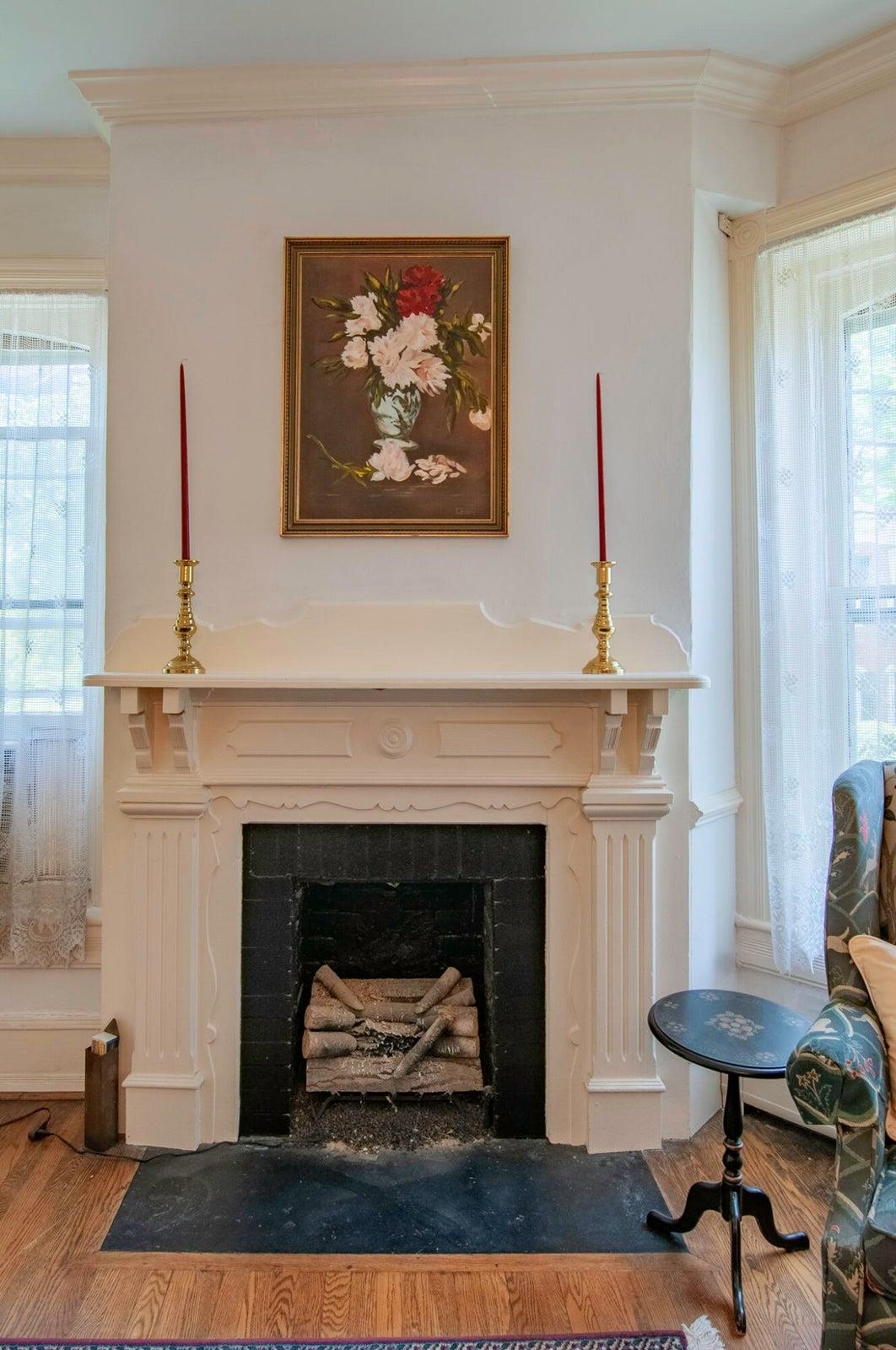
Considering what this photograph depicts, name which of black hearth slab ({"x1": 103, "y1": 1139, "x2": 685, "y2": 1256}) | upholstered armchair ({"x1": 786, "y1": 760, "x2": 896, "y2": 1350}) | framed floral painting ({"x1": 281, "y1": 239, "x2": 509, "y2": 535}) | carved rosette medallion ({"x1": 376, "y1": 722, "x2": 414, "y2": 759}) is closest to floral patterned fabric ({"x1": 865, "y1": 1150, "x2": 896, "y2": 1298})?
upholstered armchair ({"x1": 786, "y1": 760, "x2": 896, "y2": 1350})

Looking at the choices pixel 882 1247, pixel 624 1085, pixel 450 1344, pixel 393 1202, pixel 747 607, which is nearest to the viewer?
pixel 882 1247

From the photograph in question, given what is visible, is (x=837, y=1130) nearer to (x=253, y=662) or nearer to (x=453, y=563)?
(x=453, y=563)

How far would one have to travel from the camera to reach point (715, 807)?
2.28m

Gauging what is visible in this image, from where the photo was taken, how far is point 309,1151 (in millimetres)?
2135

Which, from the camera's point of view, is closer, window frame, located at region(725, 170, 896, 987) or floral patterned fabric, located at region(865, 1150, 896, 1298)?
floral patterned fabric, located at region(865, 1150, 896, 1298)

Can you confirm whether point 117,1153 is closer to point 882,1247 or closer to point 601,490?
point 882,1247

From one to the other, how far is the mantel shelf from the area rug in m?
1.29

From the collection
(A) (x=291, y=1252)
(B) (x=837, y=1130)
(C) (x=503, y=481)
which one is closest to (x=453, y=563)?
(C) (x=503, y=481)

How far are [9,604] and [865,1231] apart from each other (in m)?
2.54

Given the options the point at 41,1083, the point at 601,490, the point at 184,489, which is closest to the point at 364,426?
the point at 184,489

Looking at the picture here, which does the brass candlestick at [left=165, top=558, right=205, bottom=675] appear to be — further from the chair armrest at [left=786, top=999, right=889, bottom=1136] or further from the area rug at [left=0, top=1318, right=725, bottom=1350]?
the chair armrest at [left=786, top=999, right=889, bottom=1136]

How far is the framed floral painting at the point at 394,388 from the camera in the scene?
2182mm

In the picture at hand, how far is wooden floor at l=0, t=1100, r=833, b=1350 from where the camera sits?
162 centimetres

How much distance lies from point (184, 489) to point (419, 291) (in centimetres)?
81
